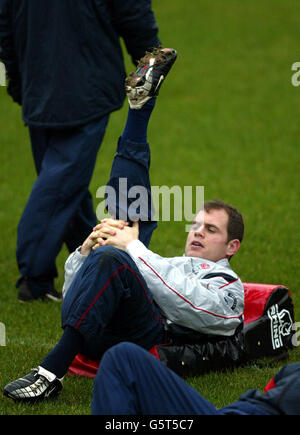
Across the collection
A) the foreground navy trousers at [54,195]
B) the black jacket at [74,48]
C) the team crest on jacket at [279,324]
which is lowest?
the team crest on jacket at [279,324]

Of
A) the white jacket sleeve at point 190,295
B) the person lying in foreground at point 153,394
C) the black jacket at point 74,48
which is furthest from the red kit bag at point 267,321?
the black jacket at point 74,48

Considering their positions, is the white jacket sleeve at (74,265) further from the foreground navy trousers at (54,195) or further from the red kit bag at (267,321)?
the foreground navy trousers at (54,195)

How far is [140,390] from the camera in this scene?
320cm

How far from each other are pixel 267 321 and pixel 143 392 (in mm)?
1962

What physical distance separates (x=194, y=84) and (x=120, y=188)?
12.3 m

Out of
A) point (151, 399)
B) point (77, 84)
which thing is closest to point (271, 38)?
point (77, 84)

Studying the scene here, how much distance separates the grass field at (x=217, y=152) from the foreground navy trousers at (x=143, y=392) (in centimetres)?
75

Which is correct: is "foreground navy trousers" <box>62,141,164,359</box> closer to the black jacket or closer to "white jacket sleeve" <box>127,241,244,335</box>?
"white jacket sleeve" <box>127,241,244,335</box>

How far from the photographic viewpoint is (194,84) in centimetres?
1631

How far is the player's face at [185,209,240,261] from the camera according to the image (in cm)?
489

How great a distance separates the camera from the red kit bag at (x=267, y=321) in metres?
4.88
